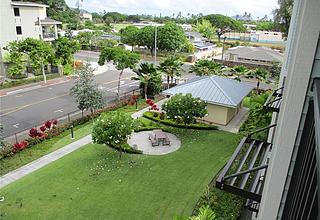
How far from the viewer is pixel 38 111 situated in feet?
83.1

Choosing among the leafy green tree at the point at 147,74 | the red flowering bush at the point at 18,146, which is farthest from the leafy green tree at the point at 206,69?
the red flowering bush at the point at 18,146

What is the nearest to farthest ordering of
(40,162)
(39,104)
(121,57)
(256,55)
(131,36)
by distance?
1. (40,162)
2. (39,104)
3. (121,57)
4. (256,55)
5. (131,36)

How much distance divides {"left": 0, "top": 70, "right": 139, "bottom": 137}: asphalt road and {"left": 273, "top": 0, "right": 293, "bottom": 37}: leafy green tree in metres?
21.1

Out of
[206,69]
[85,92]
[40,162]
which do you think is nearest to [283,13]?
[206,69]

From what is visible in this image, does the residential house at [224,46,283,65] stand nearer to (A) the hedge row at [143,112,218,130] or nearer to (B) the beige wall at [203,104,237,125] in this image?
(B) the beige wall at [203,104,237,125]

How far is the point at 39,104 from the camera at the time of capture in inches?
1070

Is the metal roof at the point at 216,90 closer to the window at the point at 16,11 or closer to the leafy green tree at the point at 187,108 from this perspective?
the leafy green tree at the point at 187,108

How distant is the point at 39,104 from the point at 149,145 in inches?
527

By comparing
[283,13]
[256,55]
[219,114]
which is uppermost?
[283,13]

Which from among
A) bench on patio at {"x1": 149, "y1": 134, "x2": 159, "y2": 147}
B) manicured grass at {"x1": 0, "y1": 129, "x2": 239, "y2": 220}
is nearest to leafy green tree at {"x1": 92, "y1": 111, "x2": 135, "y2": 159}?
manicured grass at {"x1": 0, "y1": 129, "x2": 239, "y2": 220}

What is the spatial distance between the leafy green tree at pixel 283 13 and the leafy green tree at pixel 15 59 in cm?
Answer: 3248

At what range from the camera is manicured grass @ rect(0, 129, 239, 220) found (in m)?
12.7

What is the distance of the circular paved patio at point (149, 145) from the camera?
18.7 metres

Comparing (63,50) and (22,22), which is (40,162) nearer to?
(63,50)
